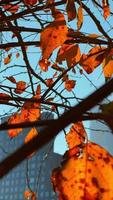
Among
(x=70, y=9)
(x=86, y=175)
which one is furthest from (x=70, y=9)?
(x=86, y=175)

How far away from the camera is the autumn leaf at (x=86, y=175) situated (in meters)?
0.92

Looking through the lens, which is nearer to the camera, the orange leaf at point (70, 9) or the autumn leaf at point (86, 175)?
the autumn leaf at point (86, 175)

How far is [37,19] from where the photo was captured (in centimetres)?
343

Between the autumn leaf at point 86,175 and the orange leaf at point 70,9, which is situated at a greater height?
the orange leaf at point 70,9

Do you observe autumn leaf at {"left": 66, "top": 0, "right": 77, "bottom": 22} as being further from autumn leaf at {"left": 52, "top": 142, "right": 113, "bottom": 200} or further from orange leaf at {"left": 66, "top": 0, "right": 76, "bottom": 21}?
autumn leaf at {"left": 52, "top": 142, "right": 113, "bottom": 200}

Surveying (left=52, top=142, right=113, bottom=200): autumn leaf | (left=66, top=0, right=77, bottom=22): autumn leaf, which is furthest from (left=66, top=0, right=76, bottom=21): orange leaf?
(left=52, top=142, right=113, bottom=200): autumn leaf

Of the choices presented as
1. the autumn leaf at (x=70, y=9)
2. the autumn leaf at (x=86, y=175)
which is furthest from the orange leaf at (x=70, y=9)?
the autumn leaf at (x=86, y=175)

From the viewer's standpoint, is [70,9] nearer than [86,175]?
No

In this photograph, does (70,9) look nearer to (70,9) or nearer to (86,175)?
(70,9)

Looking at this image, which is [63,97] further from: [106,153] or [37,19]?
[106,153]

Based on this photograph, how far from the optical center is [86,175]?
95cm

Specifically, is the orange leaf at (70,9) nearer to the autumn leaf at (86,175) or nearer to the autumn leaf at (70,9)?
the autumn leaf at (70,9)

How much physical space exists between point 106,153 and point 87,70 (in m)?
1.65

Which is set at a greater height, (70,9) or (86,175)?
(70,9)
